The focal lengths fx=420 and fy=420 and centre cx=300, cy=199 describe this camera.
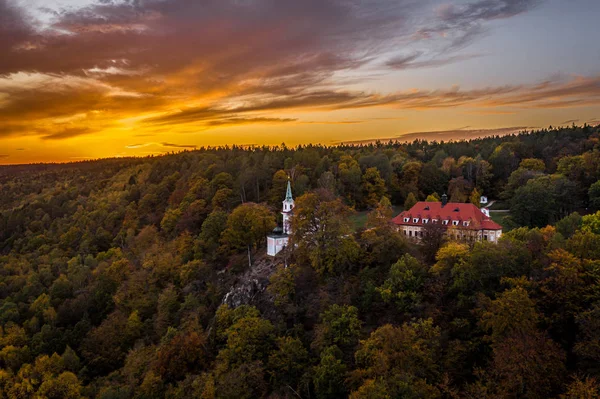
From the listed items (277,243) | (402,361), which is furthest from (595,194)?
(402,361)

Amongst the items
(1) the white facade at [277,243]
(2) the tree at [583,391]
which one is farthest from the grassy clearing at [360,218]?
(2) the tree at [583,391]

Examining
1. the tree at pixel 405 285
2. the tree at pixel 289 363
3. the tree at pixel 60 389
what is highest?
the tree at pixel 405 285

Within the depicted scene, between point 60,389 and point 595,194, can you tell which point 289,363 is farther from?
point 595,194

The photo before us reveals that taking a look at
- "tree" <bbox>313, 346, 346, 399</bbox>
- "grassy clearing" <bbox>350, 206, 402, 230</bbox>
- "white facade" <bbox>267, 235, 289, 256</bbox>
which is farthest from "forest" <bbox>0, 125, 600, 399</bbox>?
"grassy clearing" <bbox>350, 206, 402, 230</bbox>

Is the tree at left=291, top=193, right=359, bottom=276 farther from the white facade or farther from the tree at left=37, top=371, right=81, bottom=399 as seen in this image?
the tree at left=37, top=371, right=81, bottom=399

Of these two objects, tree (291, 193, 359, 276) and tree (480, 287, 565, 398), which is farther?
tree (291, 193, 359, 276)

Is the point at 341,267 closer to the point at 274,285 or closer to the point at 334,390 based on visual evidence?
the point at 274,285

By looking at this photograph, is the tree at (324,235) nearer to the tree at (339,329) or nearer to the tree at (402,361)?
the tree at (339,329)
